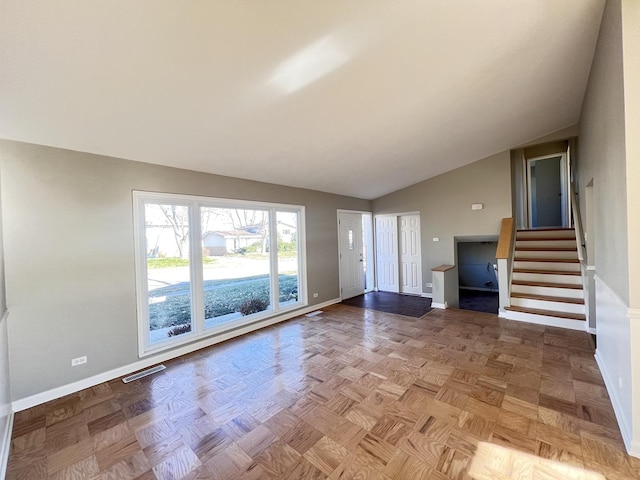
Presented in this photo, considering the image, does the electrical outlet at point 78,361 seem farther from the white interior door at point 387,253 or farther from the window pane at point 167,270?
the white interior door at point 387,253

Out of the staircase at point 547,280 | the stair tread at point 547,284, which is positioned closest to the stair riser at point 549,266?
the staircase at point 547,280

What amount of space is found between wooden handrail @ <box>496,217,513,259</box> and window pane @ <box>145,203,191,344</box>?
16.2ft

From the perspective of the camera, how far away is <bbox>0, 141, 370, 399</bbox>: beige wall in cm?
241

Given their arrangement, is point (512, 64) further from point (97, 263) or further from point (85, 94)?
point (97, 263)

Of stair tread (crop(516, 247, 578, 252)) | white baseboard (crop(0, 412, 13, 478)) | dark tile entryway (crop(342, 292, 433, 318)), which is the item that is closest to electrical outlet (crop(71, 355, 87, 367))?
white baseboard (crop(0, 412, 13, 478))

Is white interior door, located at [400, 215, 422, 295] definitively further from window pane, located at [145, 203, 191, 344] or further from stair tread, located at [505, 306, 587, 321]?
window pane, located at [145, 203, 191, 344]

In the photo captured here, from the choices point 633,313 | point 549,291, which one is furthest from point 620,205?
point 549,291

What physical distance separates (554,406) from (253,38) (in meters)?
3.51

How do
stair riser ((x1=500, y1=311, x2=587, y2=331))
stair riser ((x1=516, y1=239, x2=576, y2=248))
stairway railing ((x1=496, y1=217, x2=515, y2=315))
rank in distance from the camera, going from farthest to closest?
stair riser ((x1=516, y1=239, x2=576, y2=248)) < stairway railing ((x1=496, y1=217, x2=515, y2=315)) < stair riser ((x1=500, y1=311, x2=587, y2=331))

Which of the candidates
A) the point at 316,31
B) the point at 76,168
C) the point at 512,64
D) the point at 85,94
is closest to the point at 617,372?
the point at 512,64

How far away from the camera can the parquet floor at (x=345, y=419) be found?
5.50ft

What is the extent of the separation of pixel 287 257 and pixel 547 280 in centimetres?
450

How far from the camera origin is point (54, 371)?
2.56 m

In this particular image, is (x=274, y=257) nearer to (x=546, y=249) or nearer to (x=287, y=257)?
(x=287, y=257)
